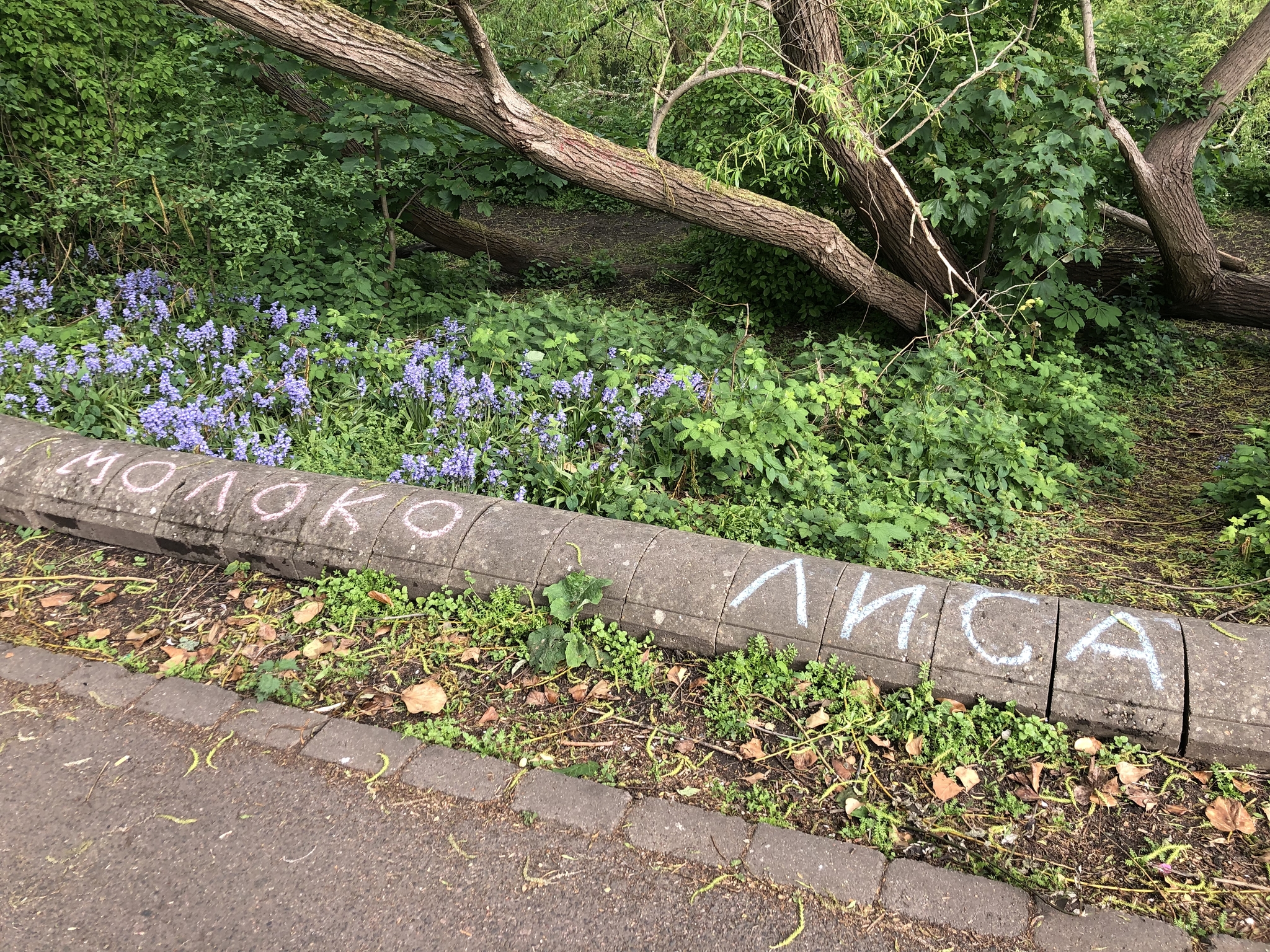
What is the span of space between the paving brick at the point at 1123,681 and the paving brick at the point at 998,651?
44 millimetres

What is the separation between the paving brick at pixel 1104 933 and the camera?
1896 millimetres

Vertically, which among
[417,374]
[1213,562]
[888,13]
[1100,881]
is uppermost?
[888,13]

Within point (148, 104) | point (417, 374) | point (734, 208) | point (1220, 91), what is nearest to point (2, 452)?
point (417, 374)

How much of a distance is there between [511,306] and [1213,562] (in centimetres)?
387

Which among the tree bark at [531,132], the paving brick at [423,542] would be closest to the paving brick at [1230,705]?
the paving brick at [423,542]

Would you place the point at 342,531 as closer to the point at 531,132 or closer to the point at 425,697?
the point at 425,697

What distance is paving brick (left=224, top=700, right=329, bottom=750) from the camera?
254 cm

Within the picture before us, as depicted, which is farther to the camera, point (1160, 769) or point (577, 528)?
point (577, 528)

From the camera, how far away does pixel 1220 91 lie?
5715 millimetres

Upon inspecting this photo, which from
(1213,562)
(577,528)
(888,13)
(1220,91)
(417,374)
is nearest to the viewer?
(577,528)

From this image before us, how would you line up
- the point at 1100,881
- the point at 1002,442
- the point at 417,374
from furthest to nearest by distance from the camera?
the point at 417,374
the point at 1002,442
the point at 1100,881

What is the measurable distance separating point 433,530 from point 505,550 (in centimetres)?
30

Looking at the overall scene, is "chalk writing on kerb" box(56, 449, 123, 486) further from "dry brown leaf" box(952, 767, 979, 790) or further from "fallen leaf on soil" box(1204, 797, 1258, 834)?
"fallen leaf on soil" box(1204, 797, 1258, 834)

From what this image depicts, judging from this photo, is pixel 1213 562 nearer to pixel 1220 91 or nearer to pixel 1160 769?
pixel 1160 769
